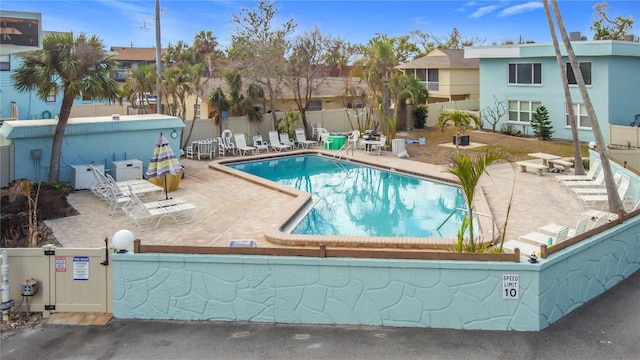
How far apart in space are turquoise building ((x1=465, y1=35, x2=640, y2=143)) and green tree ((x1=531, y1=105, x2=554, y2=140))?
1.88 ft

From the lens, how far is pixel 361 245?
1118cm

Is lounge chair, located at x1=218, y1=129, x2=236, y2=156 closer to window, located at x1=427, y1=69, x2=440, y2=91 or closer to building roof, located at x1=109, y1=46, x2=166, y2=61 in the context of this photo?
window, located at x1=427, y1=69, x2=440, y2=91

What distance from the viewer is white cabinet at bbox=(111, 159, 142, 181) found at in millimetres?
17797

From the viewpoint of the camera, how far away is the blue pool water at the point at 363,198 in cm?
1373

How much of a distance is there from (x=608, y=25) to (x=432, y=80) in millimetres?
14760

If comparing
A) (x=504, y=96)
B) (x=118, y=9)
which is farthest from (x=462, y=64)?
Answer: (x=118, y=9)

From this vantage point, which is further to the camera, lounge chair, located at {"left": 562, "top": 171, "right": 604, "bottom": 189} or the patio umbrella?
lounge chair, located at {"left": 562, "top": 171, "right": 604, "bottom": 189}

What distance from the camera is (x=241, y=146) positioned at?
81.1 feet

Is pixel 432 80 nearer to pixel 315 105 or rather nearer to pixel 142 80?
pixel 315 105

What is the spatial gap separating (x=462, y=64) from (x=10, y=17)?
30.2 meters

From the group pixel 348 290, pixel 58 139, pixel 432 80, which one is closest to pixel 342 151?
pixel 58 139

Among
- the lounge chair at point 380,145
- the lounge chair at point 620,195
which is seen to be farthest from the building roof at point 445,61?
the lounge chair at point 620,195

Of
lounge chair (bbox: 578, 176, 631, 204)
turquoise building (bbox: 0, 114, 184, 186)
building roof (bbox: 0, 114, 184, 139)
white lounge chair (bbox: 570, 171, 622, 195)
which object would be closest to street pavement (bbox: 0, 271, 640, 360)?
lounge chair (bbox: 578, 176, 631, 204)

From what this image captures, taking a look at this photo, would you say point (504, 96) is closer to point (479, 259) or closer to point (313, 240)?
point (313, 240)
